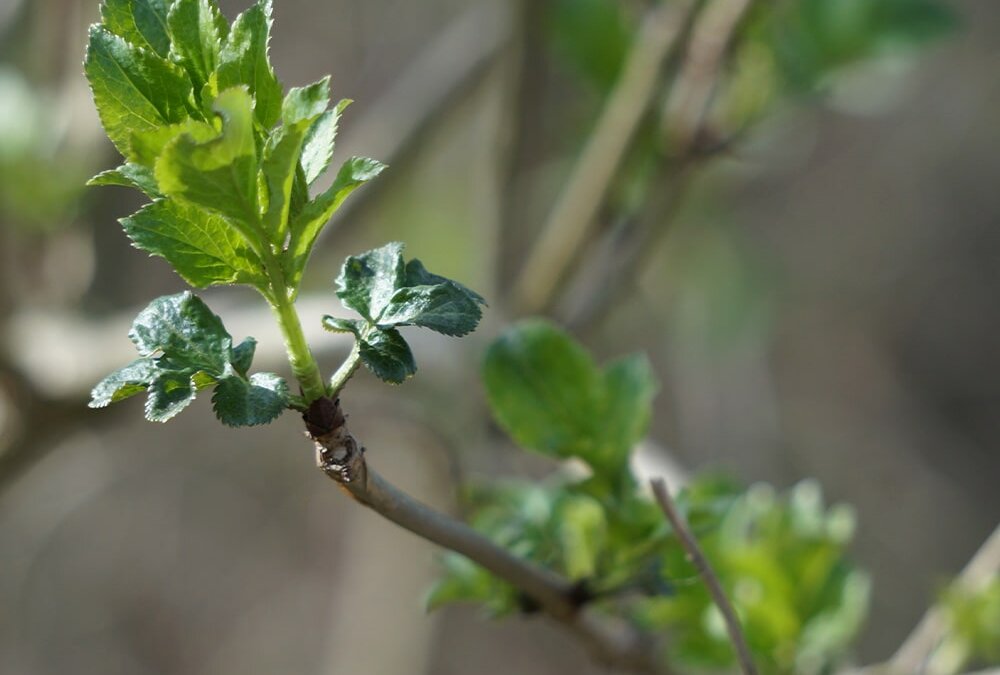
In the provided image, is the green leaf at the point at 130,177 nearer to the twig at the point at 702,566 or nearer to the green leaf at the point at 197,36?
the green leaf at the point at 197,36

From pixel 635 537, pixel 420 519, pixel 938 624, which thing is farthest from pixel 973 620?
pixel 420 519

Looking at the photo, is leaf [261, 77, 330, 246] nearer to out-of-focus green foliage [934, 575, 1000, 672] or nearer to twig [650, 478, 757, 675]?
twig [650, 478, 757, 675]

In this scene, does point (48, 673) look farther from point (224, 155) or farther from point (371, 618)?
point (224, 155)

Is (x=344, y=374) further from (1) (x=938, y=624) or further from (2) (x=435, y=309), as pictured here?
(1) (x=938, y=624)

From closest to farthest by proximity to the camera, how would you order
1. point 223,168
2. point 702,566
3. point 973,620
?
point 223,168, point 702,566, point 973,620

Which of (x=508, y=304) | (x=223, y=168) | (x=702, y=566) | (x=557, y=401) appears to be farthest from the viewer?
(x=508, y=304)

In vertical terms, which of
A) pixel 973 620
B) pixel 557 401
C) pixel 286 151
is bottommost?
pixel 973 620

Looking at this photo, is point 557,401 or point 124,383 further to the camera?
point 557,401
